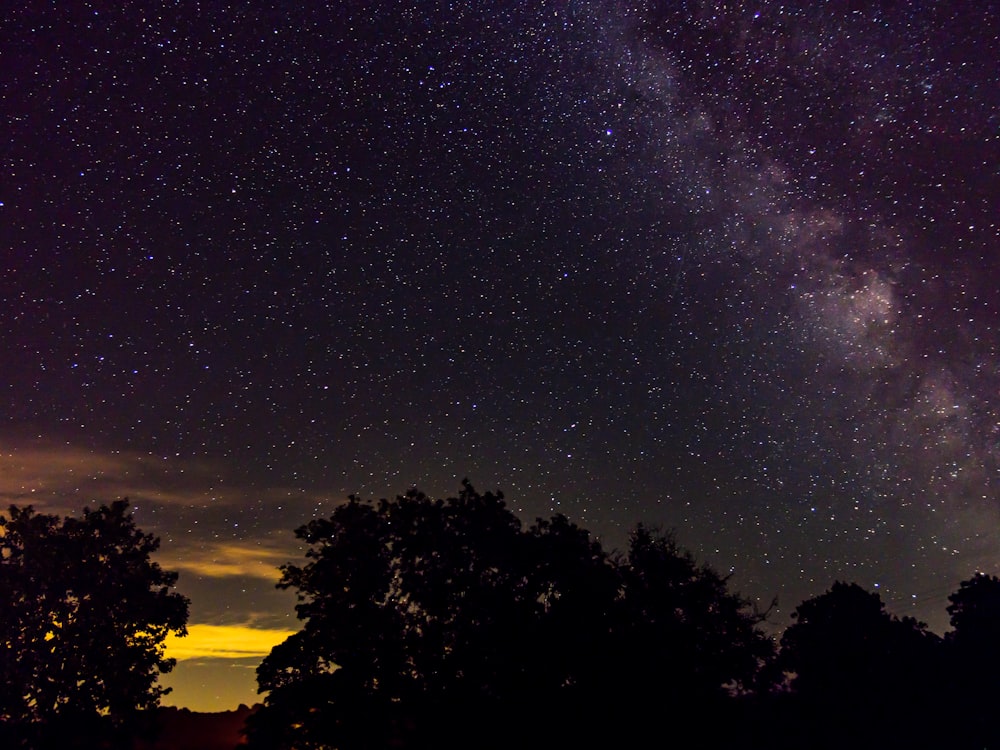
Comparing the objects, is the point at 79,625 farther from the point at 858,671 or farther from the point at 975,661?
the point at 975,661

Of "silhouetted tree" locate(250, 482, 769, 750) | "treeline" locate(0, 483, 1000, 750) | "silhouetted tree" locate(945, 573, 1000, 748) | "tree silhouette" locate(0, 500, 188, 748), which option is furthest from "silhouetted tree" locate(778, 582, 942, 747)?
"tree silhouette" locate(0, 500, 188, 748)

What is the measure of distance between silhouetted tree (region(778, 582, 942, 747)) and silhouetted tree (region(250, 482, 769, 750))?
47.6ft

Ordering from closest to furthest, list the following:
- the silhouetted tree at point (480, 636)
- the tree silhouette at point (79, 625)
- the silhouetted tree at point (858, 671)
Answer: the silhouetted tree at point (480, 636) → the tree silhouette at point (79, 625) → the silhouetted tree at point (858, 671)

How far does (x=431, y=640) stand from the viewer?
70.5 feet

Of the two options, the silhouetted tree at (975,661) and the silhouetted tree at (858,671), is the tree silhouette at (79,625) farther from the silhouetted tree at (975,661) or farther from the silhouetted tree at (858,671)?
the silhouetted tree at (975,661)

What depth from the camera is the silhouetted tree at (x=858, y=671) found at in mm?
34844

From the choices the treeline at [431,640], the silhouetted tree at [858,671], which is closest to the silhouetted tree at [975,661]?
the silhouetted tree at [858,671]

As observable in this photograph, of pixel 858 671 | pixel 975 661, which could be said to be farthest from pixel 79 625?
pixel 975 661

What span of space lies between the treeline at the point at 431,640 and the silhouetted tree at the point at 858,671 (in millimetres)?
5888

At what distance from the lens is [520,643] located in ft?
68.1

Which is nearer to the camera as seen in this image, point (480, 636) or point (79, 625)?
point (480, 636)

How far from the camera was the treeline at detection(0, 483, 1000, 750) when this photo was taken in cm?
2031

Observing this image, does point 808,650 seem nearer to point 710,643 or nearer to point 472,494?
point 710,643

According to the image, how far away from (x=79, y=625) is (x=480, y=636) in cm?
1777
